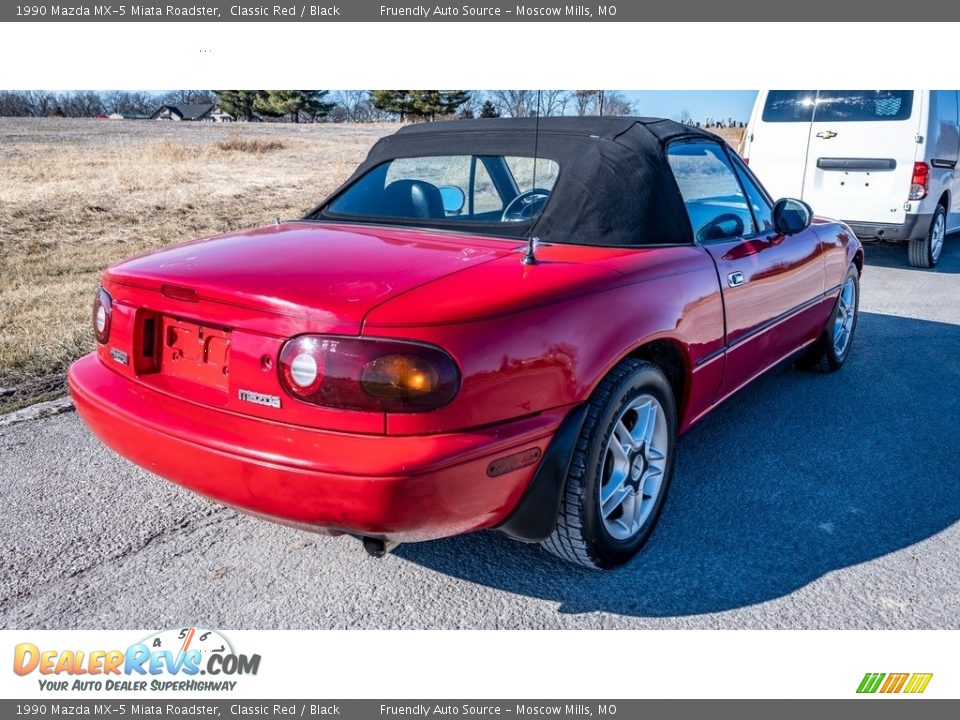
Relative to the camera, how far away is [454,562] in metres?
2.75

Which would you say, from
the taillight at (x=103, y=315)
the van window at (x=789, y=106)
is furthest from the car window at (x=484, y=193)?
the van window at (x=789, y=106)

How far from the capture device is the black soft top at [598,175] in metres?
2.92

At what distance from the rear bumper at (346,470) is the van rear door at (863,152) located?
25.0 ft

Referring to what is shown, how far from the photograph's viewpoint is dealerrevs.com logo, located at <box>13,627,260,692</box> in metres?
2.24

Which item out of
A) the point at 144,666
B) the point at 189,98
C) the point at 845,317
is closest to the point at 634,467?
the point at 144,666

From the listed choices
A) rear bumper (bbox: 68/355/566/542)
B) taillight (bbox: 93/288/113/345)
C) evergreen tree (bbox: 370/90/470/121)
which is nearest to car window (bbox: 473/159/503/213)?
rear bumper (bbox: 68/355/566/542)

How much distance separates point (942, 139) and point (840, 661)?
805 cm

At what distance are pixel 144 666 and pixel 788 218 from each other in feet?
10.5

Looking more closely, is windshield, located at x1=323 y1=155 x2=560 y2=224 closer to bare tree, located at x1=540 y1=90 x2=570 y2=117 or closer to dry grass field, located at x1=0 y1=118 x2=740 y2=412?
bare tree, located at x1=540 y1=90 x2=570 y2=117

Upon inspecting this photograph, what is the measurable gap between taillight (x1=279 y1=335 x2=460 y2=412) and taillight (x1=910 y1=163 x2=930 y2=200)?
794 centimetres

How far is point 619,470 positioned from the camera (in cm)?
269

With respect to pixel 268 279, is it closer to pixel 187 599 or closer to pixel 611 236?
pixel 187 599

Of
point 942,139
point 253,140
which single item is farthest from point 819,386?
point 253,140

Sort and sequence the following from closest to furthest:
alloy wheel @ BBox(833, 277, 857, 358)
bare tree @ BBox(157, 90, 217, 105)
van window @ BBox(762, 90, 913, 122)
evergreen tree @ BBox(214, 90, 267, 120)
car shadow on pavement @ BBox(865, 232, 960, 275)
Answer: alloy wheel @ BBox(833, 277, 857, 358)
van window @ BBox(762, 90, 913, 122)
car shadow on pavement @ BBox(865, 232, 960, 275)
evergreen tree @ BBox(214, 90, 267, 120)
bare tree @ BBox(157, 90, 217, 105)
